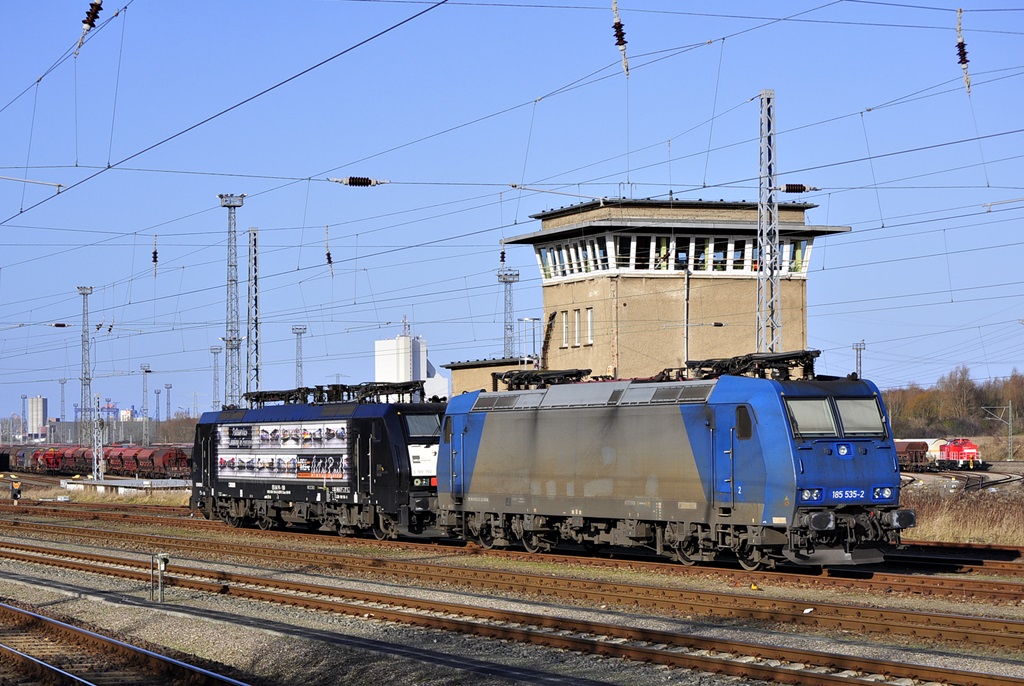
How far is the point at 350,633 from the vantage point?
1784cm

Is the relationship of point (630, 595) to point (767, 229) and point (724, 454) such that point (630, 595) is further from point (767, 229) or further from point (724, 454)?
point (767, 229)

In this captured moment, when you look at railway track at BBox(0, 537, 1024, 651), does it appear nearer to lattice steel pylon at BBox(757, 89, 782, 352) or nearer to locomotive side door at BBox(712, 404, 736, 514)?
locomotive side door at BBox(712, 404, 736, 514)

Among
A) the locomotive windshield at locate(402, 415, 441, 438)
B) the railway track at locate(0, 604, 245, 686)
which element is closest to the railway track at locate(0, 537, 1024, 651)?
the locomotive windshield at locate(402, 415, 441, 438)

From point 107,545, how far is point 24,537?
18.4 ft

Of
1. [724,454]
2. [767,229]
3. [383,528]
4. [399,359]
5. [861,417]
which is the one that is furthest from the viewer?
[399,359]

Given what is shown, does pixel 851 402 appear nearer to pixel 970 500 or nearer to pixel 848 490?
pixel 848 490

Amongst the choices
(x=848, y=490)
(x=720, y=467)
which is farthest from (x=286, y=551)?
(x=848, y=490)

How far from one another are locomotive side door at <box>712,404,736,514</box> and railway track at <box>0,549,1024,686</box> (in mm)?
3871

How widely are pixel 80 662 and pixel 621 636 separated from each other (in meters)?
7.30

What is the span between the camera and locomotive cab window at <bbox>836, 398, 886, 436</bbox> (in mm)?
22344

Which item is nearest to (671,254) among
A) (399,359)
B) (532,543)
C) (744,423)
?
(532,543)

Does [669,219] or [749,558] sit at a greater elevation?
[669,219]

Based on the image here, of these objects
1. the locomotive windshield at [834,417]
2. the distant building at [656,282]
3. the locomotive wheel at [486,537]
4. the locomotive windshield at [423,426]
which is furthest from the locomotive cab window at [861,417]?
the distant building at [656,282]

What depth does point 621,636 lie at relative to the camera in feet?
53.9
